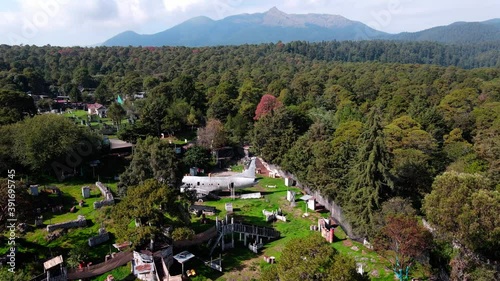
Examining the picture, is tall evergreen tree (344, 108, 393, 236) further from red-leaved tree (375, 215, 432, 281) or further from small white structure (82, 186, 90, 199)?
small white structure (82, 186, 90, 199)

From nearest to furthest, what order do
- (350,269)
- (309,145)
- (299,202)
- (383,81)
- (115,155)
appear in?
1. (350,269)
2. (299,202)
3. (309,145)
4. (115,155)
5. (383,81)

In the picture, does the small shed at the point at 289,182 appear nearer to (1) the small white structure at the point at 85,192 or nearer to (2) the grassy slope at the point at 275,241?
(2) the grassy slope at the point at 275,241

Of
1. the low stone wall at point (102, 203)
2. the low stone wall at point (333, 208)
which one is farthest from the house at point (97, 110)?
the low stone wall at point (333, 208)

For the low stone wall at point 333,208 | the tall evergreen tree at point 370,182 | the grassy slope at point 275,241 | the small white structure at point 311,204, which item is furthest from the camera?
the small white structure at point 311,204

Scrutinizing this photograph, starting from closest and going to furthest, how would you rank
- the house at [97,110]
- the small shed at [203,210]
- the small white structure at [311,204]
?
1. the small shed at [203,210]
2. the small white structure at [311,204]
3. the house at [97,110]

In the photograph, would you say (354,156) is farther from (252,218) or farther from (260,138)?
(260,138)

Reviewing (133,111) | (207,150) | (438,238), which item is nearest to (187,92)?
(133,111)
